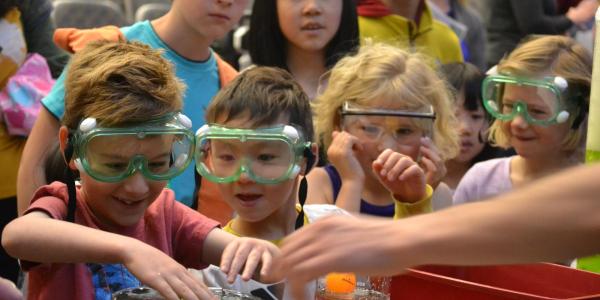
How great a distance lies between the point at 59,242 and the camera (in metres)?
2.92

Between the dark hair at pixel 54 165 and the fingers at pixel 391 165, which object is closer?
the fingers at pixel 391 165

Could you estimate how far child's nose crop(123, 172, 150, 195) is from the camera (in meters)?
3.21

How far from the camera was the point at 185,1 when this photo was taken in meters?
4.63

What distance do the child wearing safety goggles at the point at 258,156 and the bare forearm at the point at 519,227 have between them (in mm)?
1791

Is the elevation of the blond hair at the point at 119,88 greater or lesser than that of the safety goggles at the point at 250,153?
greater

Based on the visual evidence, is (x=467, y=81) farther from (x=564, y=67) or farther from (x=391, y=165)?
(x=391, y=165)

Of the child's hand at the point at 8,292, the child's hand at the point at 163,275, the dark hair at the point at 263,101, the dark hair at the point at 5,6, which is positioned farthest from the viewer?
the dark hair at the point at 5,6

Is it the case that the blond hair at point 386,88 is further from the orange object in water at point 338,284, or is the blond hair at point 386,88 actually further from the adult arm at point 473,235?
the adult arm at point 473,235

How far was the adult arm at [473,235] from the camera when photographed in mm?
1737

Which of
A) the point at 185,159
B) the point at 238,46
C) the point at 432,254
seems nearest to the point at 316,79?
the point at 238,46

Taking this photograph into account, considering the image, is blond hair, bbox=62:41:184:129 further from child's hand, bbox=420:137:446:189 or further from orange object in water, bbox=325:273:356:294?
child's hand, bbox=420:137:446:189

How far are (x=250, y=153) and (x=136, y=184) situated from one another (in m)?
0.54

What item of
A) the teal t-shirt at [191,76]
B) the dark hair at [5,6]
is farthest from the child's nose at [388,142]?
the dark hair at [5,6]

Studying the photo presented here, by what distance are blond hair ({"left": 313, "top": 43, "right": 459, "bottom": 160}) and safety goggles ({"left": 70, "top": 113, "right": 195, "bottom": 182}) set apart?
1360 mm
